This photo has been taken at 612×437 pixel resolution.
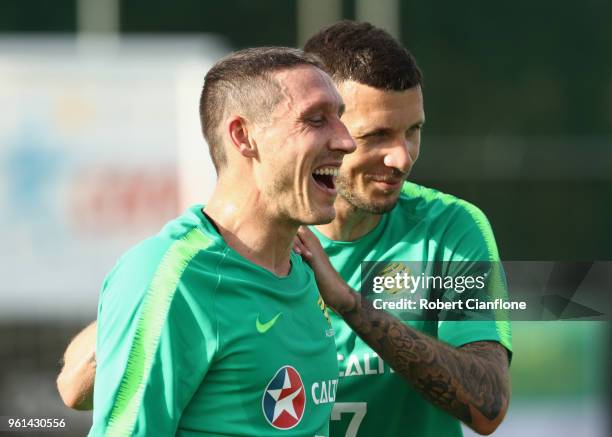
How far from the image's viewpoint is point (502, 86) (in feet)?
38.7

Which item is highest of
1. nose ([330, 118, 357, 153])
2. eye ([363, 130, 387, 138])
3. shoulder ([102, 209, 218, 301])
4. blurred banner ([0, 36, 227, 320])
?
blurred banner ([0, 36, 227, 320])

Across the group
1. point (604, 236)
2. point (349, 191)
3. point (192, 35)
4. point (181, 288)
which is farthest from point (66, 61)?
point (181, 288)

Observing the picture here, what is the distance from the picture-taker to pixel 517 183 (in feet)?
38.2

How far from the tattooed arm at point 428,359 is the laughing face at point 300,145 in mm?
310

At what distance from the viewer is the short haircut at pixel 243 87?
Answer: 2.92 metres

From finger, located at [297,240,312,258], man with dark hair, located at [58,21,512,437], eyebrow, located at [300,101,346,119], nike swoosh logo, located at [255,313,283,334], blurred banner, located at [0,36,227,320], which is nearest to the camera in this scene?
nike swoosh logo, located at [255,313,283,334]

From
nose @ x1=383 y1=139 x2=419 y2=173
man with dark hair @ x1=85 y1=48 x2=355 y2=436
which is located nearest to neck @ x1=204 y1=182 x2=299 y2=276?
man with dark hair @ x1=85 y1=48 x2=355 y2=436

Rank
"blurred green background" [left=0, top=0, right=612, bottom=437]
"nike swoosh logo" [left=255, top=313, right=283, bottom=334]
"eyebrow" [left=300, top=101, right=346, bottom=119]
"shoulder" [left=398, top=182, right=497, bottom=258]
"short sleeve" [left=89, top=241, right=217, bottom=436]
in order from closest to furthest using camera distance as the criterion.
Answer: "short sleeve" [left=89, top=241, right=217, bottom=436], "nike swoosh logo" [left=255, top=313, right=283, bottom=334], "eyebrow" [left=300, top=101, right=346, bottom=119], "shoulder" [left=398, top=182, right=497, bottom=258], "blurred green background" [left=0, top=0, right=612, bottom=437]

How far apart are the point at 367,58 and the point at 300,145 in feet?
2.70

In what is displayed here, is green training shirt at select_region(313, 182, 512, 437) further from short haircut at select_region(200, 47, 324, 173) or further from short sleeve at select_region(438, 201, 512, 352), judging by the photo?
short haircut at select_region(200, 47, 324, 173)

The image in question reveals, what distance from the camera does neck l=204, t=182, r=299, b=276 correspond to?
116 inches

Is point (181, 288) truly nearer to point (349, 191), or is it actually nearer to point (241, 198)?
point (241, 198)

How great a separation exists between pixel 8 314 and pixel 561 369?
469 cm

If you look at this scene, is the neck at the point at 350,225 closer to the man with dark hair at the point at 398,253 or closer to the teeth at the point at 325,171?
the man with dark hair at the point at 398,253
